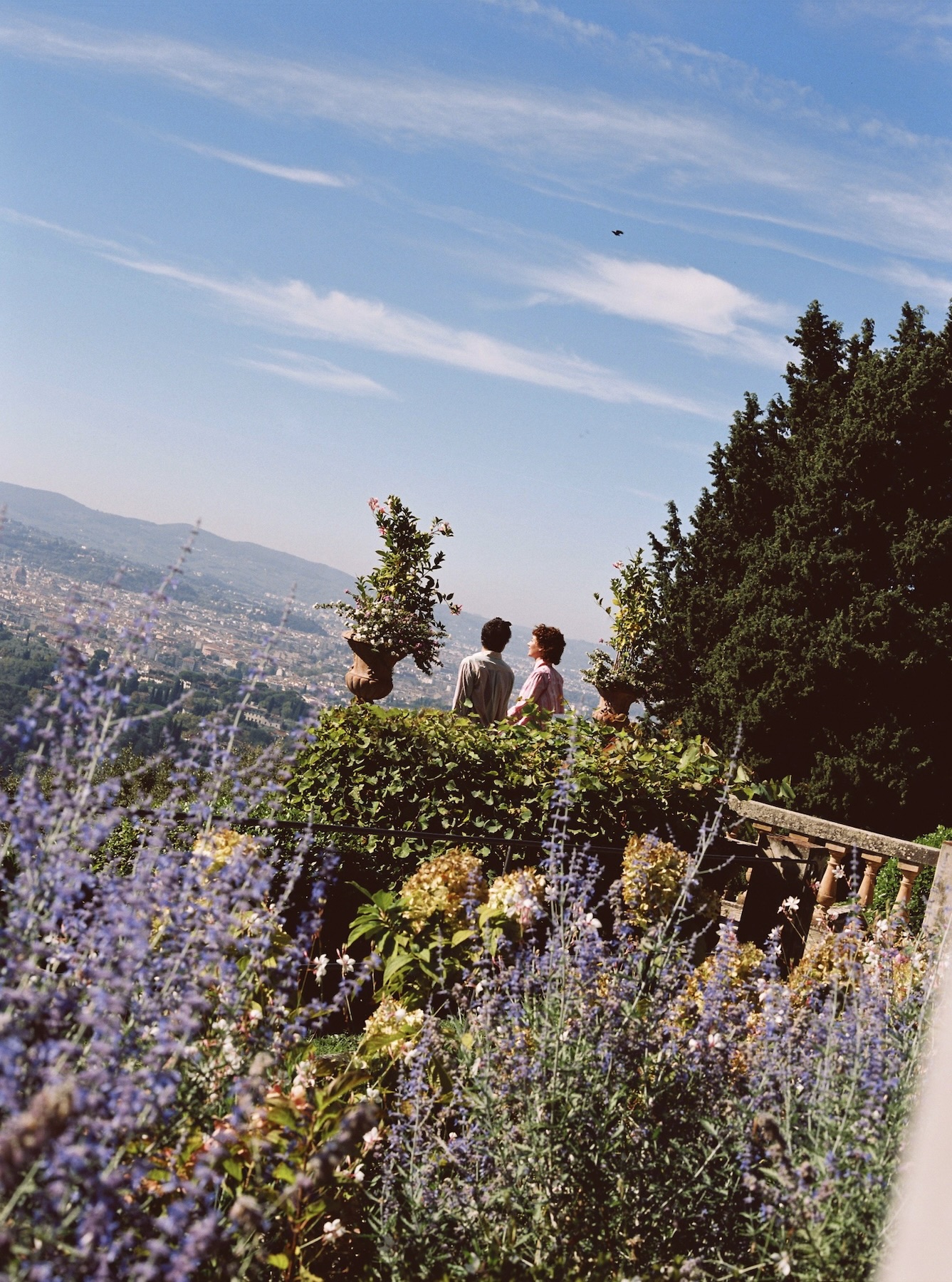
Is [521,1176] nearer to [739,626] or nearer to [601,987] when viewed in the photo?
[601,987]

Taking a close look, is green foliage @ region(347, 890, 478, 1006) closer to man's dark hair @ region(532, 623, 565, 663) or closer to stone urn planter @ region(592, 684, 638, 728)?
man's dark hair @ region(532, 623, 565, 663)

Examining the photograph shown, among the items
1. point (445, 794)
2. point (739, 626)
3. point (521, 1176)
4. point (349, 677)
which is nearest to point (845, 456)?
point (739, 626)

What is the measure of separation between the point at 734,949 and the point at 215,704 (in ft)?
5.20

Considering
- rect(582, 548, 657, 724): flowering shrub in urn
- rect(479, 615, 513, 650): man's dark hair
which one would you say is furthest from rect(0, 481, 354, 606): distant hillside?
rect(479, 615, 513, 650): man's dark hair

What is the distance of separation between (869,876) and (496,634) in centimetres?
307

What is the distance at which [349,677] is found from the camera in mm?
10828

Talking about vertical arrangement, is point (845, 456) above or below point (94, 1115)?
above

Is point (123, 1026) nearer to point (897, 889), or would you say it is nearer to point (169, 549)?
point (897, 889)

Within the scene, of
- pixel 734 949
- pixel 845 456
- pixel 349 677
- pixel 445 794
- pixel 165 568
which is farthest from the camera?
pixel 845 456

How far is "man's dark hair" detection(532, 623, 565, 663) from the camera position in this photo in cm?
723

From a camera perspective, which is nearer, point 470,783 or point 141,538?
point 470,783

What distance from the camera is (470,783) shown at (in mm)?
5465

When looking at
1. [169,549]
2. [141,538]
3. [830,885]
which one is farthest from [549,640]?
[141,538]

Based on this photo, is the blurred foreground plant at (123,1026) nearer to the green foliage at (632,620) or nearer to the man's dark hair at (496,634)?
the man's dark hair at (496,634)
